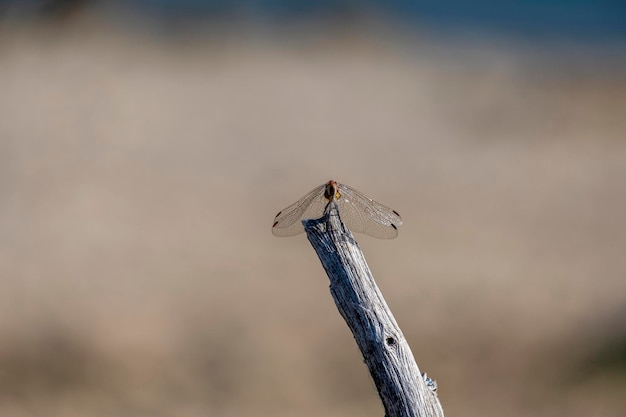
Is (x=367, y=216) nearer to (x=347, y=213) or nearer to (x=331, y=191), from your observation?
(x=347, y=213)

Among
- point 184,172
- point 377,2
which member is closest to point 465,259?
point 184,172

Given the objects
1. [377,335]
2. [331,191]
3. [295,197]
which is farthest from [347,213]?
[295,197]

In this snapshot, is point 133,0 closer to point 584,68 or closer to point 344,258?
point 584,68

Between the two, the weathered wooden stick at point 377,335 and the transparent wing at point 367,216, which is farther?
the transparent wing at point 367,216

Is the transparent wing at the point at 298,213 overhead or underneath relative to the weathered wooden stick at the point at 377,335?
overhead

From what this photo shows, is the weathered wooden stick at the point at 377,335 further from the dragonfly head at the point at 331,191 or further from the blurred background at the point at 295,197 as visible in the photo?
the blurred background at the point at 295,197

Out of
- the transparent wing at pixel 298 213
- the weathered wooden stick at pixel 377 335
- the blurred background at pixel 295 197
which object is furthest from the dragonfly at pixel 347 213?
the blurred background at pixel 295 197

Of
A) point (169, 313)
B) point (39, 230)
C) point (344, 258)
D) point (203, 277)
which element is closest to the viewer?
point (344, 258)
